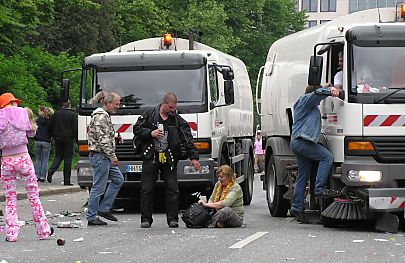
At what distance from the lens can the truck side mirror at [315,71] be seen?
1540cm

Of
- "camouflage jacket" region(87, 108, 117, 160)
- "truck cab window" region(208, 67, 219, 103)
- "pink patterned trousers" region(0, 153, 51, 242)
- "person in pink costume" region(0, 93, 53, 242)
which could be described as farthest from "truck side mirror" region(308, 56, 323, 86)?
"truck cab window" region(208, 67, 219, 103)

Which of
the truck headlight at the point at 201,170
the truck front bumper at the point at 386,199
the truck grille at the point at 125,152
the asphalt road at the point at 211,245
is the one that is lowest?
the asphalt road at the point at 211,245

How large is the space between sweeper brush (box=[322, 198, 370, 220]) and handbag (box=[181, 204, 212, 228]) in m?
1.79

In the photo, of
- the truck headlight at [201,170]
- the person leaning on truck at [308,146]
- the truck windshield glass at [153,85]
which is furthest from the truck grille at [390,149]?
the truck windshield glass at [153,85]

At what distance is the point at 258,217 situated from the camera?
1897 centimetres

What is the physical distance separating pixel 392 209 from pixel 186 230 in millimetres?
2936

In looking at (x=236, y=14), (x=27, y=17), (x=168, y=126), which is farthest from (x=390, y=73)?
(x=236, y=14)

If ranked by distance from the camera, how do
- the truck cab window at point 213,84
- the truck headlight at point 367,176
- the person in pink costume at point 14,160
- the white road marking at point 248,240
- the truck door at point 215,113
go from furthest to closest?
the truck cab window at point 213,84
the truck door at point 215,113
the truck headlight at point 367,176
the person in pink costume at point 14,160
the white road marking at point 248,240

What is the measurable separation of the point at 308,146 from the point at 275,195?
2.93 m

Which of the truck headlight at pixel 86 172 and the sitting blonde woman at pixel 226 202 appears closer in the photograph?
the sitting blonde woman at pixel 226 202

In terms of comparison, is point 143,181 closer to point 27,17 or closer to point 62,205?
point 62,205

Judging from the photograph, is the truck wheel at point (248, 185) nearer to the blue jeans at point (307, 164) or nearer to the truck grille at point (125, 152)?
the truck grille at point (125, 152)

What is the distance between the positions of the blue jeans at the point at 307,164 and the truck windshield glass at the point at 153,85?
328 centimetres

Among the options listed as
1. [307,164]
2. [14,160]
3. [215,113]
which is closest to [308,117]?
[307,164]
